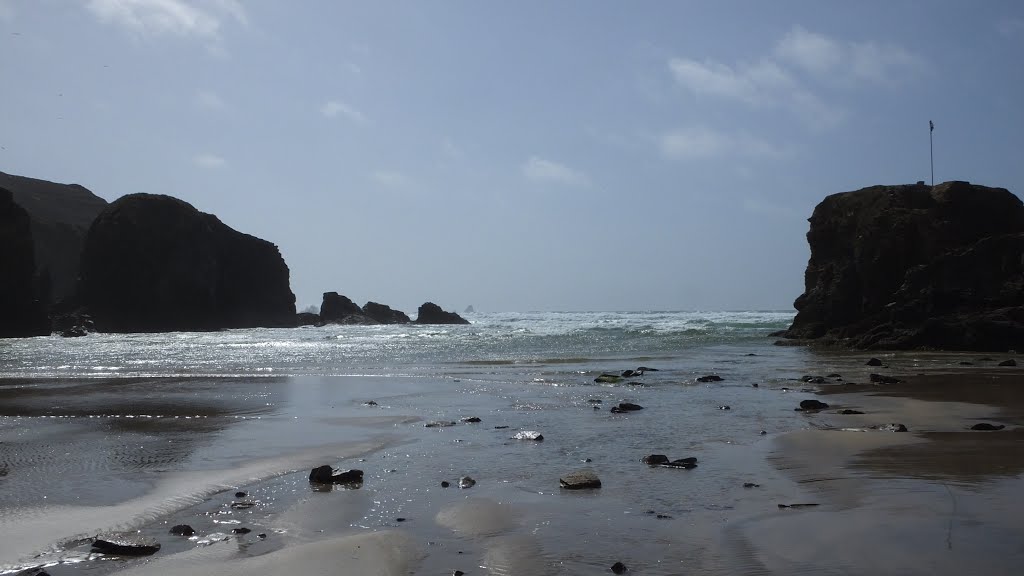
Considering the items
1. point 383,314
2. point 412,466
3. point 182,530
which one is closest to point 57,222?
point 383,314

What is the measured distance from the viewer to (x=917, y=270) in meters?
37.5

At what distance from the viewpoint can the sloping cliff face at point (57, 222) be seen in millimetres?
109125

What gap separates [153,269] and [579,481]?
85.3m

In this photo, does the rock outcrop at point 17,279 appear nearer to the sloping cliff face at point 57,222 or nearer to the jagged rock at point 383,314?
the sloping cliff face at point 57,222

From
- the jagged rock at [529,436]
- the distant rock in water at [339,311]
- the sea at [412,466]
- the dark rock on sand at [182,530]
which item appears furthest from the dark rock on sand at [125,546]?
the distant rock in water at [339,311]

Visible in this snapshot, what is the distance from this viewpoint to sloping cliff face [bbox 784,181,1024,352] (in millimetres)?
34062

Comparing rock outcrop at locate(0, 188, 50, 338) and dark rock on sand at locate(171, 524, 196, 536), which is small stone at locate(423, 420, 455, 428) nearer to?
dark rock on sand at locate(171, 524, 196, 536)

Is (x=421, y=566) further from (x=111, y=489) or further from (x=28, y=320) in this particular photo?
(x=28, y=320)

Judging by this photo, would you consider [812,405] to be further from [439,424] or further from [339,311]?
[339,311]

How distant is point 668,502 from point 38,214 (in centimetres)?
14048

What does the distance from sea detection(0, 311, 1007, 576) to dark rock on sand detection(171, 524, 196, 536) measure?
0.38ft

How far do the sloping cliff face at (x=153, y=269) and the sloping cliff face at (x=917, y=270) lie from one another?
2569 inches

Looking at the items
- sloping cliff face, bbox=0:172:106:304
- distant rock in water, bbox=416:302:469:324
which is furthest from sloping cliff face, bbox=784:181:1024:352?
sloping cliff face, bbox=0:172:106:304

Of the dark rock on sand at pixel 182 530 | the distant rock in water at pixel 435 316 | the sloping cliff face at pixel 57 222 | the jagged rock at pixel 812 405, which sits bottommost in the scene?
the dark rock on sand at pixel 182 530
